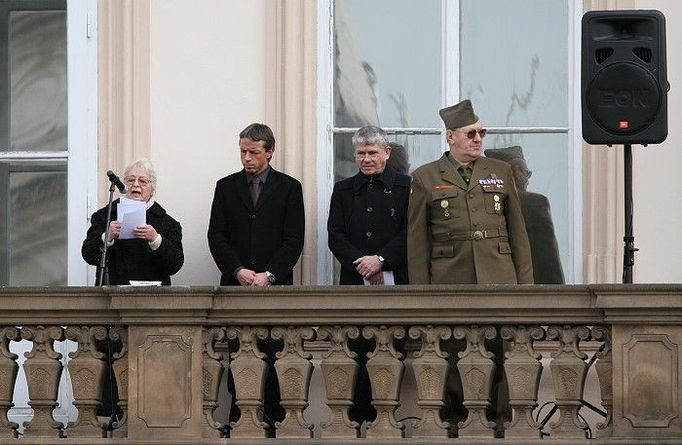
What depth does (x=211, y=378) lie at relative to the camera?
39.4 feet

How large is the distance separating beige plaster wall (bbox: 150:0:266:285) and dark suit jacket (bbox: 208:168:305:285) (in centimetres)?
60

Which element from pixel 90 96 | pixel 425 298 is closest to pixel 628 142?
pixel 425 298

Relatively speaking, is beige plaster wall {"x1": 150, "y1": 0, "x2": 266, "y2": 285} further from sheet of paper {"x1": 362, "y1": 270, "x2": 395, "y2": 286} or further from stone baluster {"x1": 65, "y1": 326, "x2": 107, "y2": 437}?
stone baluster {"x1": 65, "y1": 326, "x2": 107, "y2": 437}

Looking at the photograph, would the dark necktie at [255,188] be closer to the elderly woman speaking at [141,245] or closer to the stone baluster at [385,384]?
the elderly woman speaking at [141,245]

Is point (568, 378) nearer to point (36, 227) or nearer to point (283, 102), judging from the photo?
point (283, 102)

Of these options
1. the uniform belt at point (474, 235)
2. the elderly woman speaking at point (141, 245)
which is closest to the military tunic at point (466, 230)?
the uniform belt at point (474, 235)

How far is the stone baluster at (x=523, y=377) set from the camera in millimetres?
11820

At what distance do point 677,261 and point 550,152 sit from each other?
1.02 metres

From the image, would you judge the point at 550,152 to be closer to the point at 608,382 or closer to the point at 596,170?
the point at 596,170

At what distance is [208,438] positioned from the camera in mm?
11961

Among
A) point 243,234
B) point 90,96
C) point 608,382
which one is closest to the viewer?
point 608,382

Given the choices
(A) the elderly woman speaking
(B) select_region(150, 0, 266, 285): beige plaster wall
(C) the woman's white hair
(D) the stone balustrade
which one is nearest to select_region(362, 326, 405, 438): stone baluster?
(D) the stone balustrade

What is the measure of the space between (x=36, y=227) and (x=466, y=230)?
116 inches

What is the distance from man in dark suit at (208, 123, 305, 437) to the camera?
12.7 metres
